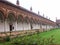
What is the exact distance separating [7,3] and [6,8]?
814 mm

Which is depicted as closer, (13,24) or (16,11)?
(16,11)

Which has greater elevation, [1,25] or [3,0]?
[3,0]

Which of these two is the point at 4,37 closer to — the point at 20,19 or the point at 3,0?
the point at 3,0

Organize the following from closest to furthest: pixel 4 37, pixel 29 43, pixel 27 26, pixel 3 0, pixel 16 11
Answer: pixel 29 43 → pixel 4 37 → pixel 3 0 → pixel 16 11 → pixel 27 26

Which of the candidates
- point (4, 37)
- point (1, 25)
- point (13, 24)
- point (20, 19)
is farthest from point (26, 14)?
point (4, 37)

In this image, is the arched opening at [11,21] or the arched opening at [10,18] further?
the arched opening at [11,21]

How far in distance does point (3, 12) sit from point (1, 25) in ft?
12.2

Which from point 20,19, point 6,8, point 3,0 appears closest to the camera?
point 3,0

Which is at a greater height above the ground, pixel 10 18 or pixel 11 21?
pixel 10 18

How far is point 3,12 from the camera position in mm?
20953

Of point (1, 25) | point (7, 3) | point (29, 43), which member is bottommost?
point (29, 43)

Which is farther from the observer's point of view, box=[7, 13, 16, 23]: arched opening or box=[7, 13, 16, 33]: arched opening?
box=[7, 13, 16, 33]: arched opening

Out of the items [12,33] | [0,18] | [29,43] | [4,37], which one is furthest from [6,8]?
[29,43]

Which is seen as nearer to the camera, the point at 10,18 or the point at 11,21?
the point at 10,18
